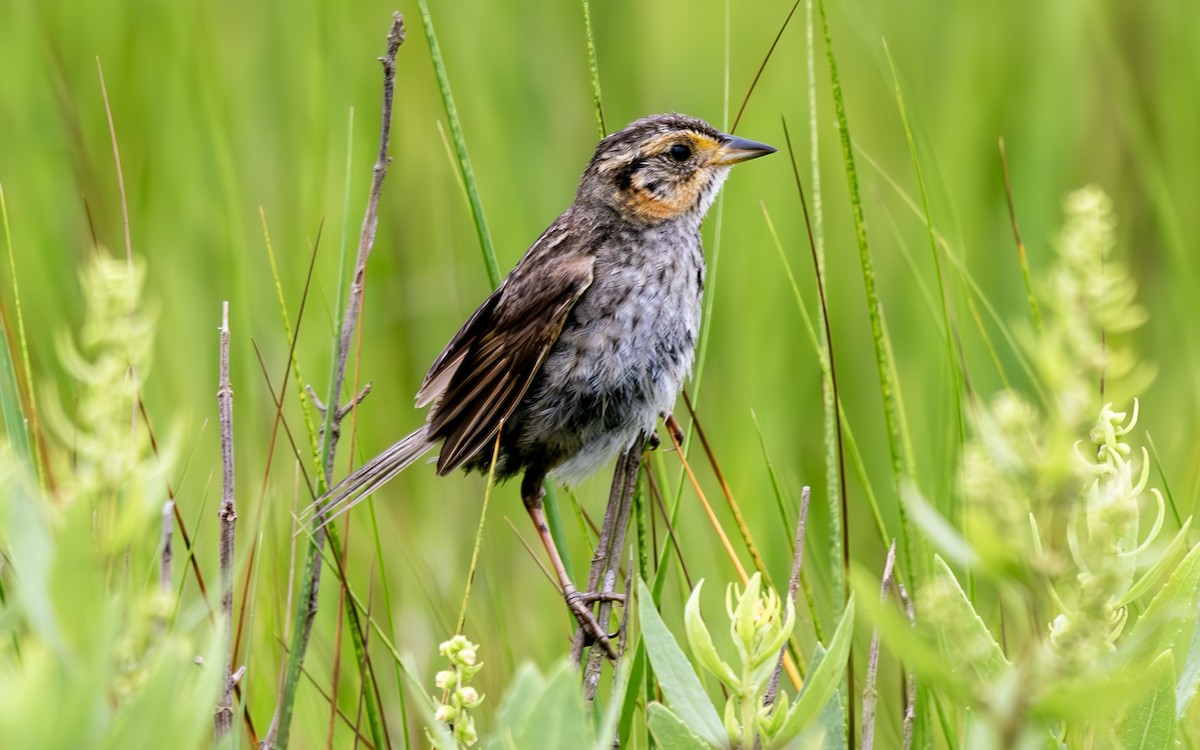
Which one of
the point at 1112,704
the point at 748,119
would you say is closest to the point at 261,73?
the point at 748,119

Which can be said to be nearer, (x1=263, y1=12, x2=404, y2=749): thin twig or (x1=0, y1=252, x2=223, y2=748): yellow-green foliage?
(x1=0, y1=252, x2=223, y2=748): yellow-green foliage

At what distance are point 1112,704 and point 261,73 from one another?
4305 mm

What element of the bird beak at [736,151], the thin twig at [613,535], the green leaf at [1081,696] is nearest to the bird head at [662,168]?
the bird beak at [736,151]

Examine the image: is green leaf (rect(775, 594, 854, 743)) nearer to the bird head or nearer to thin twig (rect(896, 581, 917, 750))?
thin twig (rect(896, 581, 917, 750))

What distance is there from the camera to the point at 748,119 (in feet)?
16.2

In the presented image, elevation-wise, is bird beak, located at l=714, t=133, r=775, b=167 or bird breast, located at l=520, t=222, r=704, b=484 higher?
bird beak, located at l=714, t=133, r=775, b=167

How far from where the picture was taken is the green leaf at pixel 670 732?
1.42m

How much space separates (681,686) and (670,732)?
1.8 inches

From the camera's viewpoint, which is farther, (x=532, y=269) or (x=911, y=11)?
(x=911, y=11)

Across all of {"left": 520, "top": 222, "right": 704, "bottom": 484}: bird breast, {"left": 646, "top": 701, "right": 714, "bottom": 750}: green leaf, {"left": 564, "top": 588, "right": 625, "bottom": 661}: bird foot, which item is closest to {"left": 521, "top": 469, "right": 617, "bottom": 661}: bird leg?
{"left": 564, "top": 588, "right": 625, "bottom": 661}: bird foot

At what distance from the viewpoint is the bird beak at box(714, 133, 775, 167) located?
11.7 feet

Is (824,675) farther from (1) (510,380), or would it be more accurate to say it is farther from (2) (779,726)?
(1) (510,380)

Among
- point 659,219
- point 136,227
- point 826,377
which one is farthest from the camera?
point 136,227

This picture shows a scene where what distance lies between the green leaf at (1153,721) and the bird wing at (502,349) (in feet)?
6.20
